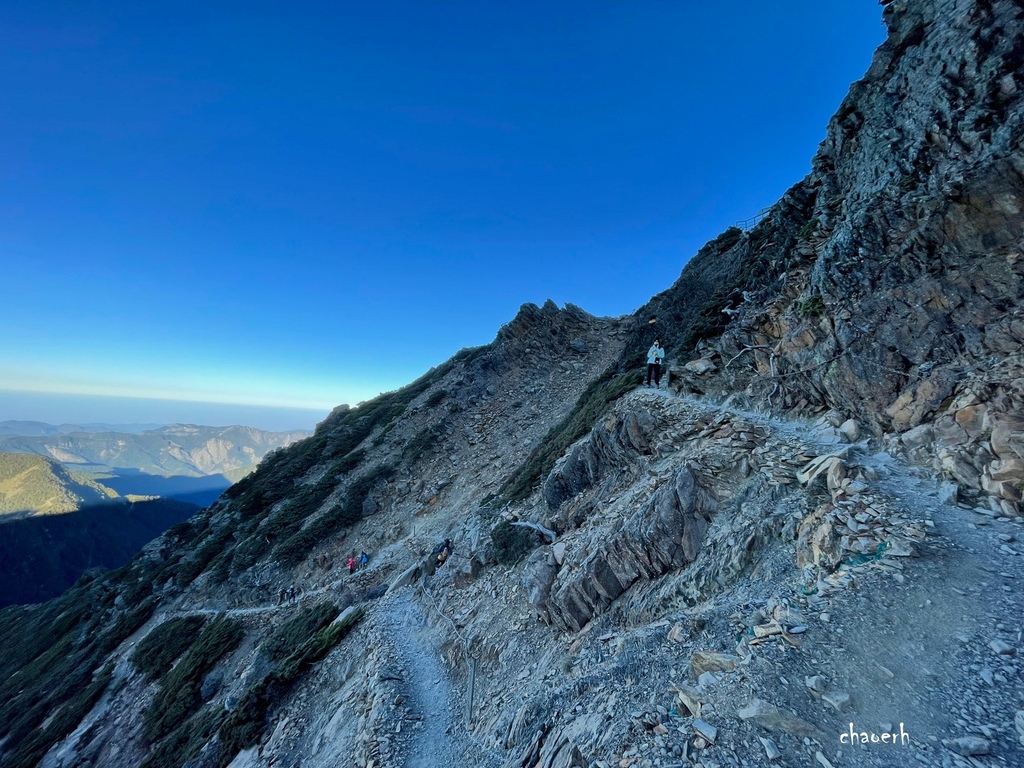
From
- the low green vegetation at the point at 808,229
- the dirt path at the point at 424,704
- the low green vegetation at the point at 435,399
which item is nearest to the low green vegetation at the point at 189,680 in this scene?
the dirt path at the point at 424,704

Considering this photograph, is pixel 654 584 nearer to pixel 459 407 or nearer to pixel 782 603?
pixel 782 603

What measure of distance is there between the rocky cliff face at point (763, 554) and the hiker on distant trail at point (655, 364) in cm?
138

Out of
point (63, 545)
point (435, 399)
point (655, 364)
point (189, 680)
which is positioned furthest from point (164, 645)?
point (63, 545)

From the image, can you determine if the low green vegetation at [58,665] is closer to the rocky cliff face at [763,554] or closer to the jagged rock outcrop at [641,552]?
the rocky cliff face at [763,554]

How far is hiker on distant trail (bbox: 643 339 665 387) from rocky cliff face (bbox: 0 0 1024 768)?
1384 millimetres

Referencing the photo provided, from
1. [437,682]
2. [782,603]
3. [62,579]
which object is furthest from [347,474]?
[62,579]

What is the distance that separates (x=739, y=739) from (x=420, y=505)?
93.8 feet

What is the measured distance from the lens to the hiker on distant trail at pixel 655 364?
21094 mm

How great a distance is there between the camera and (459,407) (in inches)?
1633

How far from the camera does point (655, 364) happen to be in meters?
21.4

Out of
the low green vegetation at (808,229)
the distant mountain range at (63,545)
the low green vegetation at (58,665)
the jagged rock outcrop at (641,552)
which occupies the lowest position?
the distant mountain range at (63,545)

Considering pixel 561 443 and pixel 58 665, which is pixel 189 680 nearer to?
pixel 58 665

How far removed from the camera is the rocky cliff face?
6.34 meters

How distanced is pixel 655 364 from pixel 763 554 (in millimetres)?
12732
